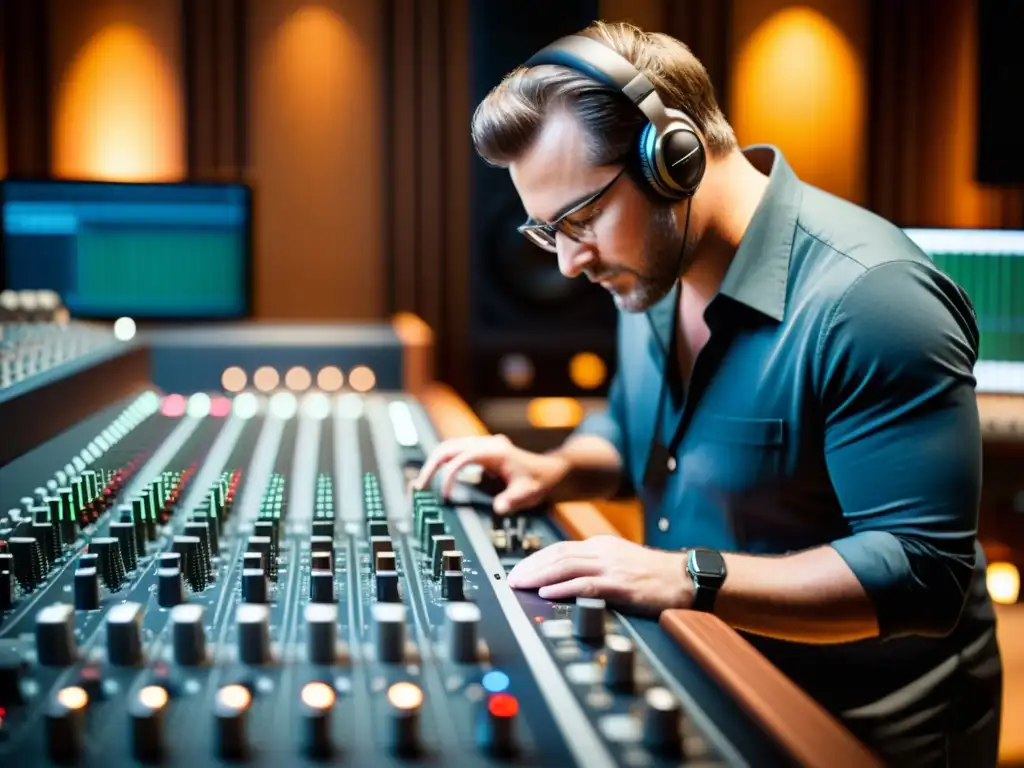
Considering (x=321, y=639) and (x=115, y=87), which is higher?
(x=115, y=87)

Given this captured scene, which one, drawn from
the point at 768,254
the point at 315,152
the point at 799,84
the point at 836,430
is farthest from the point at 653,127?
the point at 799,84

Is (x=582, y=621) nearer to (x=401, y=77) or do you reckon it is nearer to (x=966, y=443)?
(x=966, y=443)

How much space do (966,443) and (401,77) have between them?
306 cm

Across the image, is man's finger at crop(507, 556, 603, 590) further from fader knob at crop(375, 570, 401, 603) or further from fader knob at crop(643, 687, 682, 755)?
fader knob at crop(643, 687, 682, 755)

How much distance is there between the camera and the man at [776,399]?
1.00 m

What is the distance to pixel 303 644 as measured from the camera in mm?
683

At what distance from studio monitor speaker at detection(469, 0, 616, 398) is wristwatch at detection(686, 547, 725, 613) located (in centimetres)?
247

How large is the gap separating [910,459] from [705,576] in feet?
0.88

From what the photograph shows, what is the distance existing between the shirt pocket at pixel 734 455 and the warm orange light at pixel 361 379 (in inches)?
41.3

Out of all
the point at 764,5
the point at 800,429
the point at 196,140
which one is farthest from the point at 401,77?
the point at 800,429

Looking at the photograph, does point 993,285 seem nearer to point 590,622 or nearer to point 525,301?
point 525,301

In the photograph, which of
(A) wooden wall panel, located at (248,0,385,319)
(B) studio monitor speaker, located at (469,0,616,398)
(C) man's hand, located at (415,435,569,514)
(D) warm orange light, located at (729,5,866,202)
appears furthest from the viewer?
(D) warm orange light, located at (729,5,866,202)

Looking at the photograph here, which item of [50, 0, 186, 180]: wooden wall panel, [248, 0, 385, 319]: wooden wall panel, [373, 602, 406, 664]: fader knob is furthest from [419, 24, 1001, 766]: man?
[50, 0, 186, 180]: wooden wall panel

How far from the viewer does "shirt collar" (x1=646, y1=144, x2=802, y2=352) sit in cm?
125
